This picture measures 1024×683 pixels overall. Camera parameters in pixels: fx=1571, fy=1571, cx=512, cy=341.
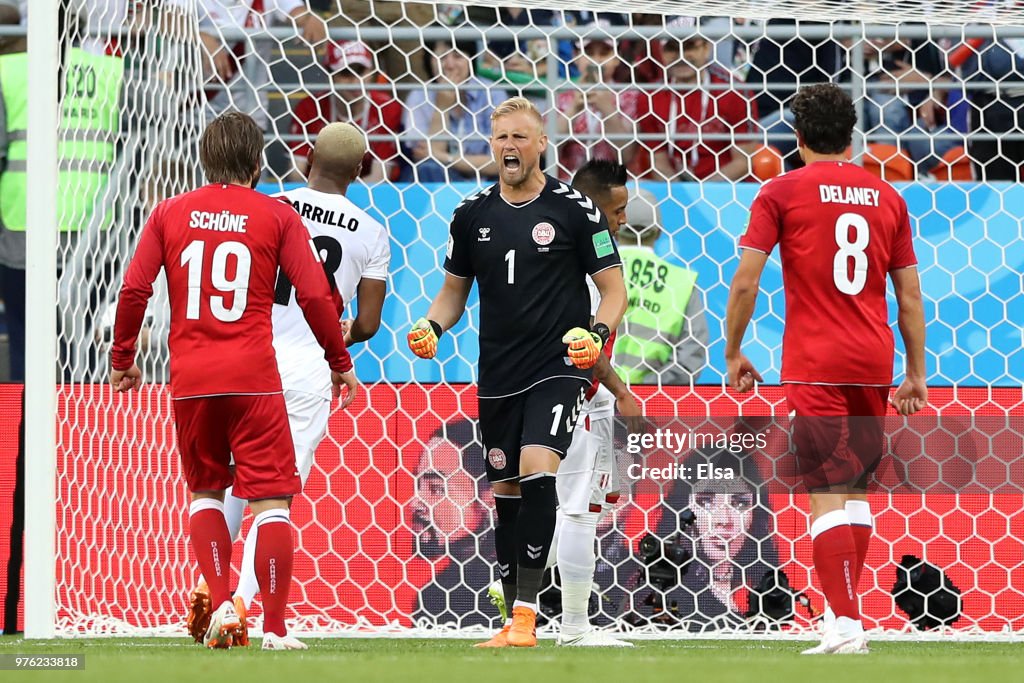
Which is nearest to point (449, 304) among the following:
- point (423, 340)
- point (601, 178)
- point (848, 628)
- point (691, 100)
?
point (423, 340)

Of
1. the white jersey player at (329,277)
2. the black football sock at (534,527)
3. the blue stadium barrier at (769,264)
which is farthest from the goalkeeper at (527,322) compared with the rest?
the blue stadium barrier at (769,264)

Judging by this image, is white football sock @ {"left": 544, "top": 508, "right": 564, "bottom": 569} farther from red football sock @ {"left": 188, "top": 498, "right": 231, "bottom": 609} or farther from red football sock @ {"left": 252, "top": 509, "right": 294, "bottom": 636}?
red football sock @ {"left": 188, "top": 498, "right": 231, "bottom": 609}

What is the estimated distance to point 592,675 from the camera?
11.5ft

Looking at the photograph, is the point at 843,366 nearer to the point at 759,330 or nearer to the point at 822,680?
the point at 822,680

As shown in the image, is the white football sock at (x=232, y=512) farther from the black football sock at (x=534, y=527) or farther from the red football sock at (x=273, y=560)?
the black football sock at (x=534, y=527)

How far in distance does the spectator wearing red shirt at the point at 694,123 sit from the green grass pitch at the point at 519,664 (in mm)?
3659

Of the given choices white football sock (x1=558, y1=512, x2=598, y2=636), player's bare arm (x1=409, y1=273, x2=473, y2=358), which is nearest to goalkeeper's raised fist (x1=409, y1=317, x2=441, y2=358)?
player's bare arm (x1=409, y1=273, x2=473, y2=358)

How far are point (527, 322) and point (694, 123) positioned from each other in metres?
3.50

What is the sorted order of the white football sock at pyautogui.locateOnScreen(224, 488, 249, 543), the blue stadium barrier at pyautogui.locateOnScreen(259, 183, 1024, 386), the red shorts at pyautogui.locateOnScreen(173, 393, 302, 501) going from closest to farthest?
the red shorts at pyautogui.locateOnScreen(173, 393, 302, 501), the white football sock at pyautogui.locateOnScreen(224, 488, 249, 543), the blue stadium barrier at pyautogui.locateOnScreen(259, 183, 1024, 386)

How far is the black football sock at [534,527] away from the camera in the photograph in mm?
4648

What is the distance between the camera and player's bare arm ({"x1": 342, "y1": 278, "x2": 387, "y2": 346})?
5344 millimetres

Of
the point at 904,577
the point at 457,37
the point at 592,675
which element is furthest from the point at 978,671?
the point at 457,37

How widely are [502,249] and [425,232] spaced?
2.36 metres

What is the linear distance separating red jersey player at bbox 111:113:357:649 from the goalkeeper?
465mm
